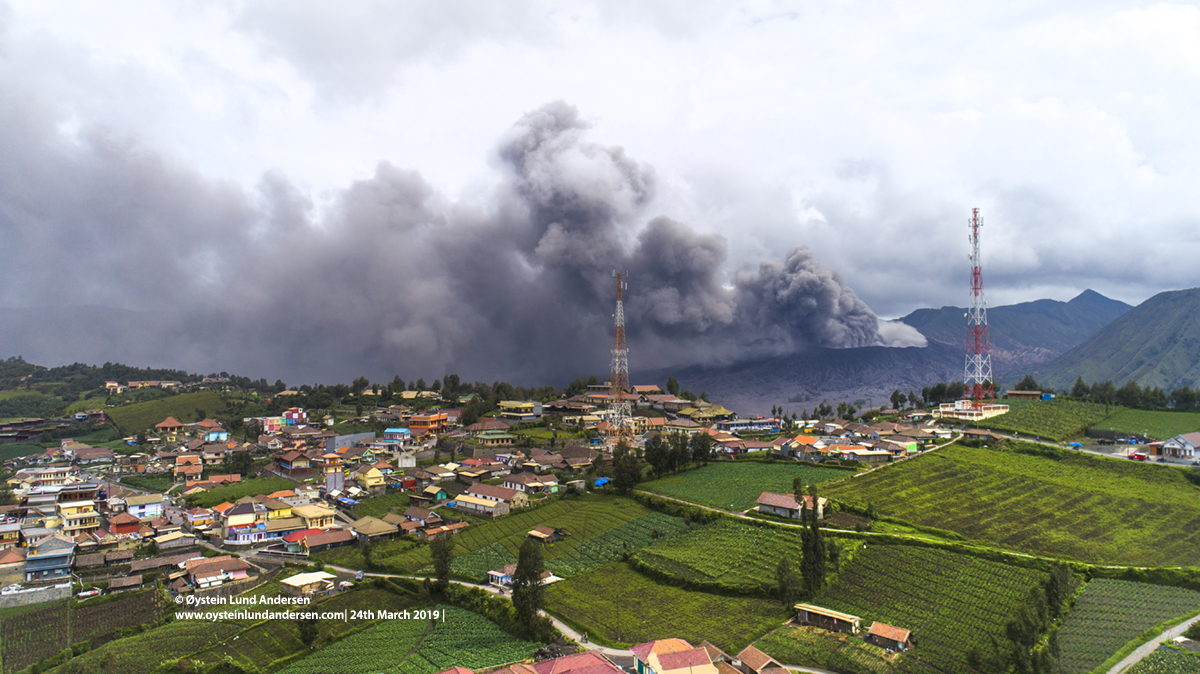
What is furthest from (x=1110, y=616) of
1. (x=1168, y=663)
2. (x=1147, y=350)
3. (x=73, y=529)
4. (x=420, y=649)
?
(x=1147, y=350)

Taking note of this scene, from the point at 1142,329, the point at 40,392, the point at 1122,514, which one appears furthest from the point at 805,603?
the point at 1142,329

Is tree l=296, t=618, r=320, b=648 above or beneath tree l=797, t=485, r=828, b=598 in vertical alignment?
beneath

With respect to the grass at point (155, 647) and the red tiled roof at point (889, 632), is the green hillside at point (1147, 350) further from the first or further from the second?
the grass at point (155, 647)

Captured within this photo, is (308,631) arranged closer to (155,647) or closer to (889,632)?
(155,647)

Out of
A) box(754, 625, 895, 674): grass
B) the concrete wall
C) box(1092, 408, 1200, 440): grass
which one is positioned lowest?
the concrete wall

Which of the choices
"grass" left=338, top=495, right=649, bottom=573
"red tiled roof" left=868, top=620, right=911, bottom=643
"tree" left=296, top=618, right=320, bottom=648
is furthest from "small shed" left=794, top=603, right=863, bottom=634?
"tree" left=296, top=618, right=320, bottom=648

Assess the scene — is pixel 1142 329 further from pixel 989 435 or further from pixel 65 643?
pixel 65 643

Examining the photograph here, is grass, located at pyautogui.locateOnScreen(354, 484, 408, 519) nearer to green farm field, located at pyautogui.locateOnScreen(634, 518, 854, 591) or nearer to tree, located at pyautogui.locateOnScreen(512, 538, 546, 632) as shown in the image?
tree, located at pyautogui.locateOnScreen(512, 538, 546, 632)
